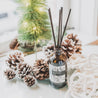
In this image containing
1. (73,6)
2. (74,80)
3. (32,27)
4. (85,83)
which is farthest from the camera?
(73,6)

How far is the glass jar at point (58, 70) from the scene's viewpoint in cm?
75

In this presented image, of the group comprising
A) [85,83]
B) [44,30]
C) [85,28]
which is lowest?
[85,28]

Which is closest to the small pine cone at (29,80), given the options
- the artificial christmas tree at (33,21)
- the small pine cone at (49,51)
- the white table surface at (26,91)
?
the white table surface at (26,91)

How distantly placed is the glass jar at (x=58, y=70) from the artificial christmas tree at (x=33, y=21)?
0.29m

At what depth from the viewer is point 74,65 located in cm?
80

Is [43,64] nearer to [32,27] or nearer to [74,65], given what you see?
[74,65]

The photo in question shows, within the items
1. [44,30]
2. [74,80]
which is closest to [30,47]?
[44,30]

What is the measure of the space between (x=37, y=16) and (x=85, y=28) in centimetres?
117

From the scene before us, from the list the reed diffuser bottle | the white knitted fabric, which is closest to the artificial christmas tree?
the reed diffuser bottle

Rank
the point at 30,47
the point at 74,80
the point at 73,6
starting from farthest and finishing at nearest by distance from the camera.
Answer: the point at 73,6, the point at 30,47, the point at 74,80

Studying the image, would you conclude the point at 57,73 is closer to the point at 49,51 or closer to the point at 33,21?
the point at 49,51

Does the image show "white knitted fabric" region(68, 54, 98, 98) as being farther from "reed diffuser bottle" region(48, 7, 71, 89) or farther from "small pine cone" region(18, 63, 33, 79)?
"small pine cone" region(18, 63, 33, 79)

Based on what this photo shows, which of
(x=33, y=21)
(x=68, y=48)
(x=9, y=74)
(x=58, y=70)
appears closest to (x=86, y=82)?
(x=58, y=70)

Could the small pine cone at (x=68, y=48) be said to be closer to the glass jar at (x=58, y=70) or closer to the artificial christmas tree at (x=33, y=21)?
the glass jar at (x=58, y=70)
